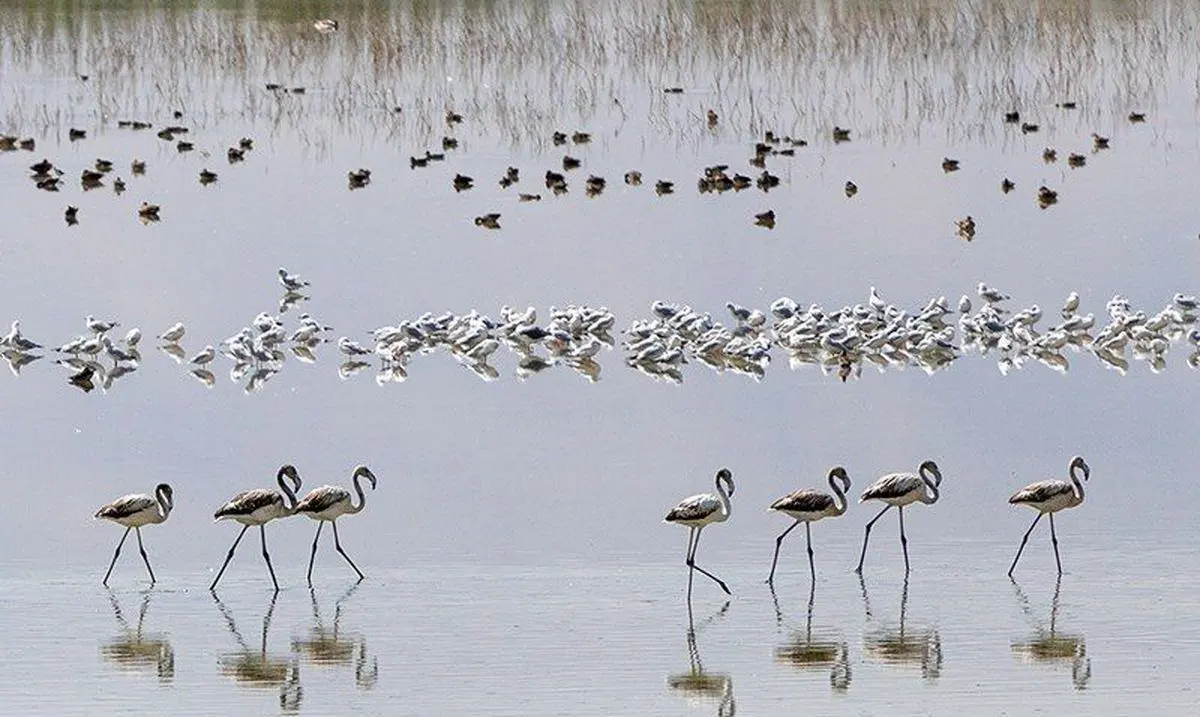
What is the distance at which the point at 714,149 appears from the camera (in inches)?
1419

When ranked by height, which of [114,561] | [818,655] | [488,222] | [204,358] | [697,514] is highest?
[488,222]

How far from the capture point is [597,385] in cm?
2266

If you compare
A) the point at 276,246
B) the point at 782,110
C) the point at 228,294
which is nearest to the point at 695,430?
the point at 228,294

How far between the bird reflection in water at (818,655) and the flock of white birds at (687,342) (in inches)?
367

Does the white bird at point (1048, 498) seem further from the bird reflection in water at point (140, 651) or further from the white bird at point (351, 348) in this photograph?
the white bird at point (351, 348)

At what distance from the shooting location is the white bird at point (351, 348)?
23.9 m

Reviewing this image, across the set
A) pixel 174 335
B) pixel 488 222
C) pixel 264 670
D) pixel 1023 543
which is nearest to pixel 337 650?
pixel 264 670

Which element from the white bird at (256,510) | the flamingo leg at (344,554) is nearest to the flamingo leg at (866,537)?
the flamingo leg at (344,554)

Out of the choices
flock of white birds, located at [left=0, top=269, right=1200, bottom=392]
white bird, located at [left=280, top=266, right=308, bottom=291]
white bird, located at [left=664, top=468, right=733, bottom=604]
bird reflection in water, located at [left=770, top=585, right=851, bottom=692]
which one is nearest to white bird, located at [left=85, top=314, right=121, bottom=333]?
flock of white birds, located at [left=0, top=269, right=1200, bottom=392]

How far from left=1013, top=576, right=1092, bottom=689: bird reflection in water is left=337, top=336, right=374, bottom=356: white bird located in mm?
10752

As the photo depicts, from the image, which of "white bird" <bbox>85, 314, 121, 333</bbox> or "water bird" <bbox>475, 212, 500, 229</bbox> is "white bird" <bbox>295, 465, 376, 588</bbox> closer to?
"white bird" <bbox>85, 314, 121, 333</bbox>

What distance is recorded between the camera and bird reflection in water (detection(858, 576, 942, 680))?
13164mm

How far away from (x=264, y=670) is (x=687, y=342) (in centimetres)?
1099

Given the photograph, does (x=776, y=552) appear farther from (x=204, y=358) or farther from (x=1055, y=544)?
(x=204, y=358)
